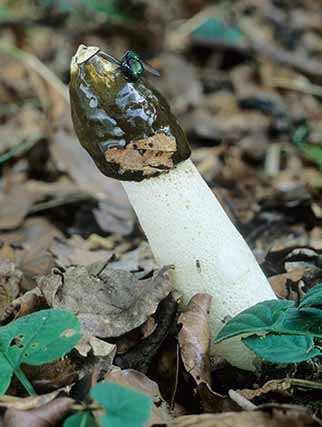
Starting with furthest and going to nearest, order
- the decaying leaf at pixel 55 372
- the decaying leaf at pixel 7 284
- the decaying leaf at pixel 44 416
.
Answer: the decaying leaf at pixel 7 284
the decaying leaf at pixel 55 372
the decaying leaf at pixel 44 416

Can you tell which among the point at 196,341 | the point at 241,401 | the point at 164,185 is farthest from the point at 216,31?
the point at 241,401

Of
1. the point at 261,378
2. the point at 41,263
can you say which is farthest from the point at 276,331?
the point at 41,263

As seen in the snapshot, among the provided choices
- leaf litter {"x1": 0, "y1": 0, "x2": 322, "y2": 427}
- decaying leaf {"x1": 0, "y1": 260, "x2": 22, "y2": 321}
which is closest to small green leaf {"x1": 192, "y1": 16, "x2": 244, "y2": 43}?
leaf litter {"x1": 0, "y1": 0, "x2": 322, "y2": 427}

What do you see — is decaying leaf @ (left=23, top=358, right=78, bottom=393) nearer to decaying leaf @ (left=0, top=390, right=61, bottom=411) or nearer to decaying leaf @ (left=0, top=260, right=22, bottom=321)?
decaying leaf @ (left=0, top=390, right=61, bottom=411)

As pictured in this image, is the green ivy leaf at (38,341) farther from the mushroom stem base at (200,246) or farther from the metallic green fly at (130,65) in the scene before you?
the metallic green fly at (130,65)

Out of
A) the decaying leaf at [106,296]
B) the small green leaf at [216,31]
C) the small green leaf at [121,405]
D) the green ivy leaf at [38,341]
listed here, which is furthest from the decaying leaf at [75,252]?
the small green leaf at [216,31]

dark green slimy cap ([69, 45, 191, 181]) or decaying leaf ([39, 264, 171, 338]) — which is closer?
dark green slimy cap ([69, 45, 191, 181])
